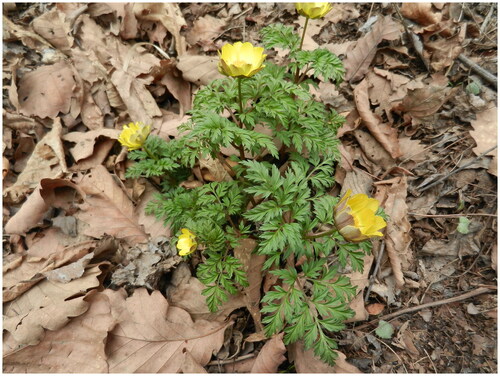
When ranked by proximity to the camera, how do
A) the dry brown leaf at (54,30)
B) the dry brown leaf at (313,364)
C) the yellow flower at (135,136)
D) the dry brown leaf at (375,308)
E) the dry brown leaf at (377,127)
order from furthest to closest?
the dry brown leaf at (54,30), the dry brown leaf at (377,127), the yellow flower at (135,136), the dry brown leaf at (375,308), the dry brown leaf at (313,364)

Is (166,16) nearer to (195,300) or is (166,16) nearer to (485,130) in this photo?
(195,300)

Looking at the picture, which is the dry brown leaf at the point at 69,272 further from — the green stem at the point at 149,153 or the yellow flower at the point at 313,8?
the yellow flower at the point at 313,8

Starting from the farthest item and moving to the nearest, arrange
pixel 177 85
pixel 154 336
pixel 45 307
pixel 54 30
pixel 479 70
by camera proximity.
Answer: pixel 54 30, pixel 177 85, pixel 479 70, pixel 45 307, pixel 154 336

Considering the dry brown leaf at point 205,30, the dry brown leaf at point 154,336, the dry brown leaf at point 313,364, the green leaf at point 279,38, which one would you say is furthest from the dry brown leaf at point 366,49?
the dry brown leaf at point 154,336

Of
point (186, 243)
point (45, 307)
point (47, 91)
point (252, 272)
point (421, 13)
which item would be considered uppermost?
point (421, 13)

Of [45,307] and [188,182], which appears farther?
[188,182]

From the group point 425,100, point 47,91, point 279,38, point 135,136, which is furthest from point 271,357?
point 47,91

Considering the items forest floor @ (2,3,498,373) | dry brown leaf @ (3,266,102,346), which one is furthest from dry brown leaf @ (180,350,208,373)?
dry brown leaf @ (3,266,102,346)

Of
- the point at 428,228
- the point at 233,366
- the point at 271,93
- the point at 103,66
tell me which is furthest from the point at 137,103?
the point at 428,228
